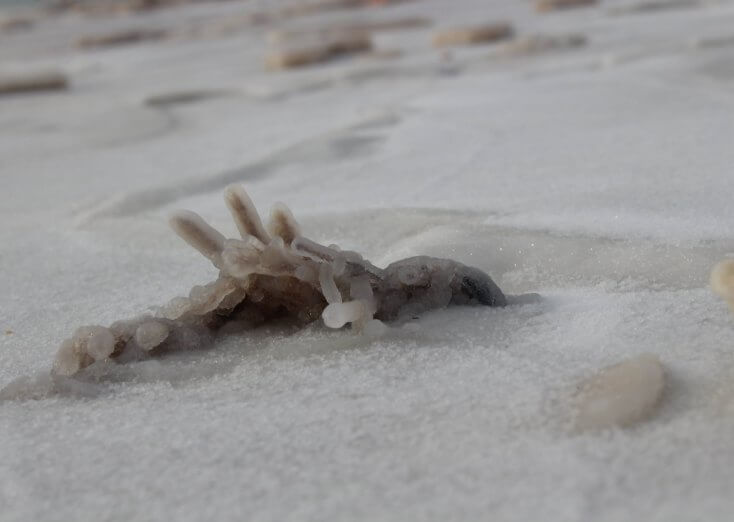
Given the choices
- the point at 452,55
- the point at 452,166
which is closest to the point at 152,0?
the point at 452,55

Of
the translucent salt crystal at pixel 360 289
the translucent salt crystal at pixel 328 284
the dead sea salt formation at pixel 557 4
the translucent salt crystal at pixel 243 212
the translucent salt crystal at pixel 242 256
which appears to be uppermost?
the translucent salt crystal at pixel 243 212

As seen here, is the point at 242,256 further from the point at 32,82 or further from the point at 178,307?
the point at 32,82

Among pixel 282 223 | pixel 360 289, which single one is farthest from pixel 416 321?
pixel 282 223

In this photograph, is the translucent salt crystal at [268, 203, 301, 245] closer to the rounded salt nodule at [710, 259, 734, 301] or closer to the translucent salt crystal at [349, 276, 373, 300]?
the translucent salt crystal at [349, 276, 373, 300]

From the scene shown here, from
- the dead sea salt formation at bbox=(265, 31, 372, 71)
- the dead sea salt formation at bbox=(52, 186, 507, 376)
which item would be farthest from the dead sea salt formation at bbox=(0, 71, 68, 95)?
the dead sea salt formation at bbox=(52, 186, 507, 376)

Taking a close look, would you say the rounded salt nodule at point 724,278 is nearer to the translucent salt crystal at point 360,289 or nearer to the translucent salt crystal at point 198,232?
the translucent salt crystal at point 360,289

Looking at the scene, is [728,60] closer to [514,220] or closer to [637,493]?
[514,220]

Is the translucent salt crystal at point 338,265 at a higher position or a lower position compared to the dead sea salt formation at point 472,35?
higher

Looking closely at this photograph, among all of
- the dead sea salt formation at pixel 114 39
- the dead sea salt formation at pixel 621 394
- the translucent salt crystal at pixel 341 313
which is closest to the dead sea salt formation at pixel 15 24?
the dead sea salt formation at pixel 114 39
